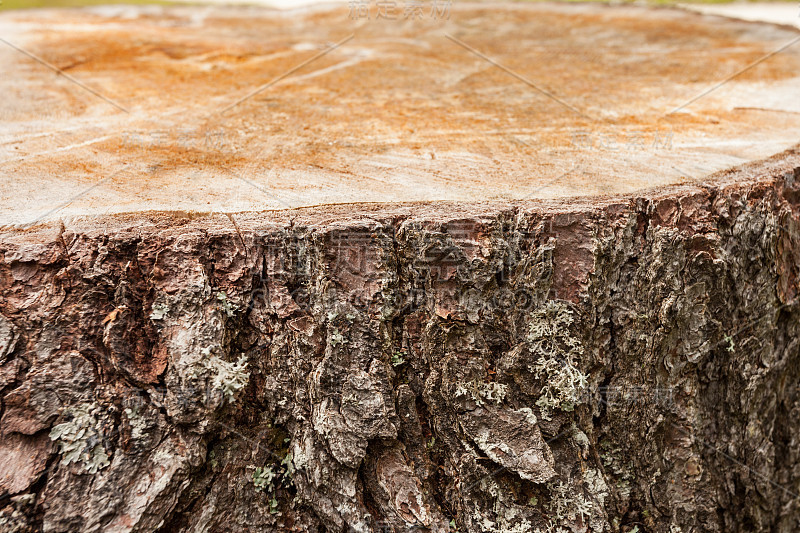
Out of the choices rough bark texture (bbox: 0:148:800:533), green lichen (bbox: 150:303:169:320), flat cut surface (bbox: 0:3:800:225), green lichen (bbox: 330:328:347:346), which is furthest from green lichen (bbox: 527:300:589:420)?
green lichen (bbox: 150:303:169:320)

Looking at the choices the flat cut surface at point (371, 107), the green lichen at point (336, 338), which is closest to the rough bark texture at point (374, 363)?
the green lichen at point (336, 338)

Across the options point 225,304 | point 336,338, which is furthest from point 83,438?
point 336,338

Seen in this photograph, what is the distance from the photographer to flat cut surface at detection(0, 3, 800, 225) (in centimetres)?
180

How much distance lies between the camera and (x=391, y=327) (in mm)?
1703

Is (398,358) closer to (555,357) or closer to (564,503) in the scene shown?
(555,357)

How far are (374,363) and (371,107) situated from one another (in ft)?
3.84

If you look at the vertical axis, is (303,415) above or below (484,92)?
below

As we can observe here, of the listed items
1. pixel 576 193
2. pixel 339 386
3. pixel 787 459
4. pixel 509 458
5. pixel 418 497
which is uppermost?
pixel 576 193

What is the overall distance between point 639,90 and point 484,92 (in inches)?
28.0

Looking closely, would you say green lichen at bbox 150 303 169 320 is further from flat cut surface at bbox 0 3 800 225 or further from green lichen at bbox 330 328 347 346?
green lichen at bbox 330 328 347 346

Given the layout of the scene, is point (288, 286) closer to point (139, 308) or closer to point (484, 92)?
point (139, 308)

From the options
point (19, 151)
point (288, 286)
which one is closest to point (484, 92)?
point (288, 286)

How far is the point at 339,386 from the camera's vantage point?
169 cm

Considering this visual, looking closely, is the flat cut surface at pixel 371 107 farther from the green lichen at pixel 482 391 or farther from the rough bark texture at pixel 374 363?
the green lichen at pixel 482 391
